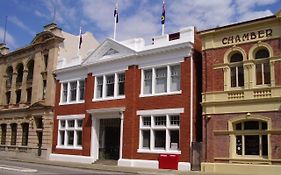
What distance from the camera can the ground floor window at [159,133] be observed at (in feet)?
93.8

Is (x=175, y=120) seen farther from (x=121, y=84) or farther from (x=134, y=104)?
(x=121, y=84)

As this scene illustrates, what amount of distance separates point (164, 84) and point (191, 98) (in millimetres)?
2940

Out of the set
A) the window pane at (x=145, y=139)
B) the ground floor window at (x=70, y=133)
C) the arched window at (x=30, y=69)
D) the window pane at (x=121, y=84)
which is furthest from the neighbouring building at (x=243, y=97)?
the arched window at (x=30, y=69)

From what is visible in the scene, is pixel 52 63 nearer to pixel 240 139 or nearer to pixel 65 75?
pixel 65 75

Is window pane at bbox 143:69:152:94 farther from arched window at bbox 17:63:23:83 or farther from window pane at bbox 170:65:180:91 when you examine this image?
arched window at bbox 17:63:23:83

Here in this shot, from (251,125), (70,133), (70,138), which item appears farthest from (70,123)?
(251,125)

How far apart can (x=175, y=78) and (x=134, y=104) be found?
411 centimetres

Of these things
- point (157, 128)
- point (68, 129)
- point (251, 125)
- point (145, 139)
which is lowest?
point (145, 139)

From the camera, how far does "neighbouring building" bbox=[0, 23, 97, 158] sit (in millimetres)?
40341

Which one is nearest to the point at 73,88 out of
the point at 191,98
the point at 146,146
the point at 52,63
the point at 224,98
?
the point at 52,63

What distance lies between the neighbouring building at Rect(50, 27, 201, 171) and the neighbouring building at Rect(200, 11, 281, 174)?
168 centimetres

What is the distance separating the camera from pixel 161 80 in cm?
3034

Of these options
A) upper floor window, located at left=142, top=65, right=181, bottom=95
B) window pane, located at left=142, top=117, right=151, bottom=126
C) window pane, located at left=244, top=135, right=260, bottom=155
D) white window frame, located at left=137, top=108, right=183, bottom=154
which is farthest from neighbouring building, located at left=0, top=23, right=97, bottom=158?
window pane, located at left=244, top=135, right=260, bottom=155

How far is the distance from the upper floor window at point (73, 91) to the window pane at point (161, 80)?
9321 mm
